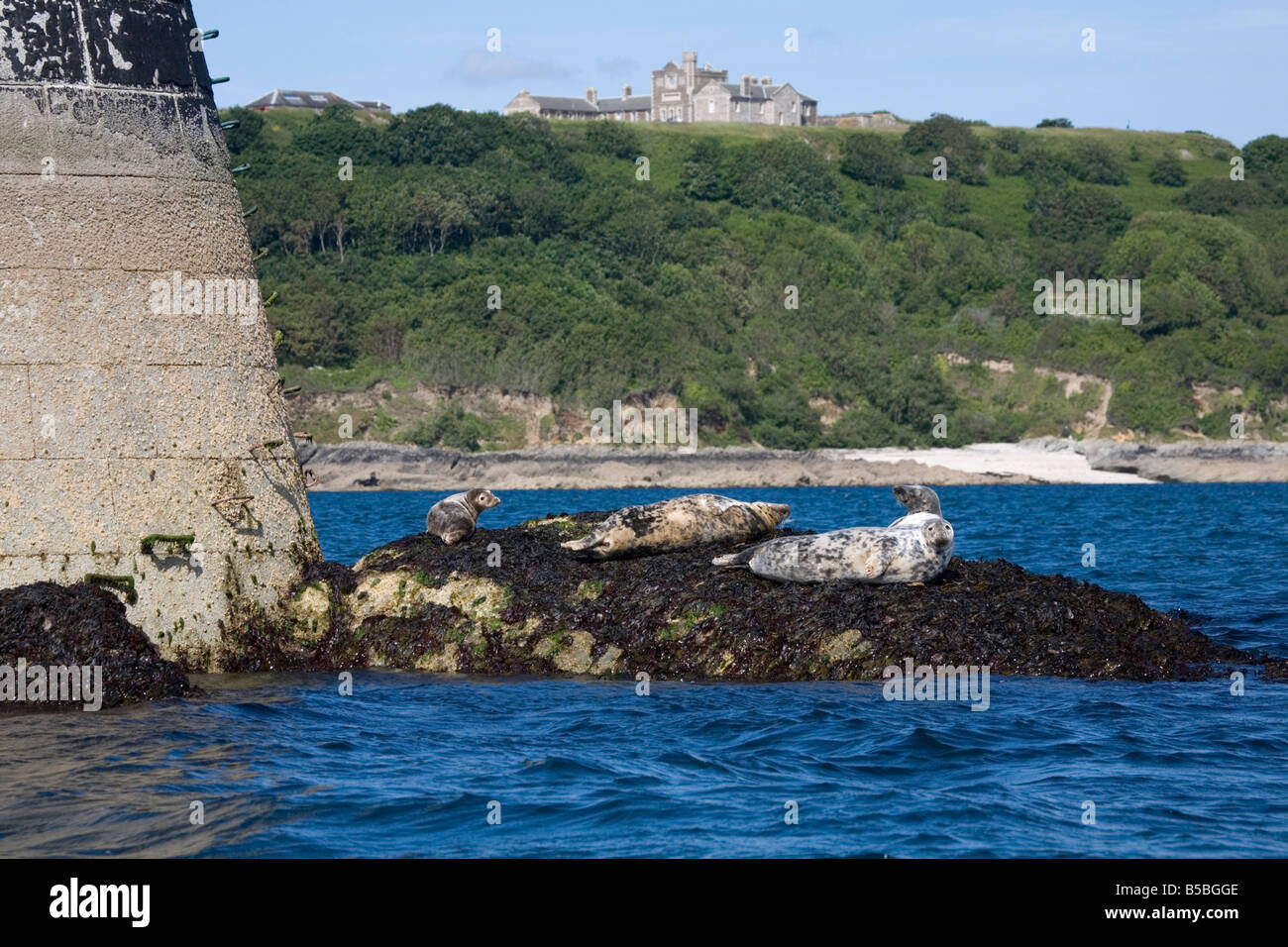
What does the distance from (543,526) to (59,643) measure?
18.8 ft

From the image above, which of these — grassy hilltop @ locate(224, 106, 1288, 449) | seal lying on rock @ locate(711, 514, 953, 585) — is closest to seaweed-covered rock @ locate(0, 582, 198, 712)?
seal lying on rock @ locate(711, 514, 953, 585)

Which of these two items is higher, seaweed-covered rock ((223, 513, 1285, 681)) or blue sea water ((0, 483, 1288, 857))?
seaweed-covered rock ((223, 513, 1285, 681))

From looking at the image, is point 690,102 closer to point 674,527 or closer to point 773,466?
point 773,466

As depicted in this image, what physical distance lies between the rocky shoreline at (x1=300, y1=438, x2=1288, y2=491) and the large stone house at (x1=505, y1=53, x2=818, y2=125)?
98.1 meters

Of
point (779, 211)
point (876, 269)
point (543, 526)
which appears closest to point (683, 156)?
point (779, 211)

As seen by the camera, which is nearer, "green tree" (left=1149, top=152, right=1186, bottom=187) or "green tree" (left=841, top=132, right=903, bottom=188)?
"green tree" (left=841, top=132, right=903, bottom=188)

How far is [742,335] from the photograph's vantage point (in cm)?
9756

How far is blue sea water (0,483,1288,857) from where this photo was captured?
9.09 meters

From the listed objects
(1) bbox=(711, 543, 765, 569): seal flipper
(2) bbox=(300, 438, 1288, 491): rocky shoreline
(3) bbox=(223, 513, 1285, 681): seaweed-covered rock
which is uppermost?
(1) bbox=(711, 543, 765, 569): seal flipper

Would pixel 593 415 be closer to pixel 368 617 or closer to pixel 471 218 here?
pixel 471 218

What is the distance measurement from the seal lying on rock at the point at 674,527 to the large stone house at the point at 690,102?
160408 millimetres

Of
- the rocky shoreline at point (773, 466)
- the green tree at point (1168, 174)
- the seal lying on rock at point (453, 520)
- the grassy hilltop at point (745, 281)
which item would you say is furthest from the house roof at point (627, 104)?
the seal lying on rock at point (453, 520)

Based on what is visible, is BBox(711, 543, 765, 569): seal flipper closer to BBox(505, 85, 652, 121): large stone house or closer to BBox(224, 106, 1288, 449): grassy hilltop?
BBox(224, 106, 1288, 449): grassy hilltop

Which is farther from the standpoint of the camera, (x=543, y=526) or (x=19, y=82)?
(x=543, y=526)
